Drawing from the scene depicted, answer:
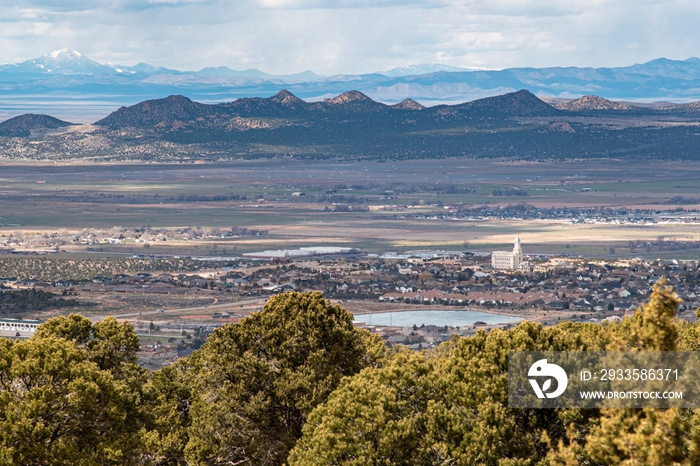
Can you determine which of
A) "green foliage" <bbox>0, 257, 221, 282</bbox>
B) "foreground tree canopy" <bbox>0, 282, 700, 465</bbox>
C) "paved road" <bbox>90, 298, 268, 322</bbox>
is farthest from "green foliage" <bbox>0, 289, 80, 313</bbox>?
"foreground tree canopy" <bbox>0, 282, 700, 465</bbox>

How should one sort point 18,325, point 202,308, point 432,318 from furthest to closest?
point 202,308 → point 432,318 → point 18,325

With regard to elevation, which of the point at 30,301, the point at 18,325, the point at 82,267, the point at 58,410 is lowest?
the point at 82,267

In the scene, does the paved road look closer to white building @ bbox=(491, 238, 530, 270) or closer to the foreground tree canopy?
white building @ bbox=(491, 238, 530, 270)

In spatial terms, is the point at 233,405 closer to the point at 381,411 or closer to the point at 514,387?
the point at 381,411

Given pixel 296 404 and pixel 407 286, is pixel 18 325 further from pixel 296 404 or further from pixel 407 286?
pixel 296 404

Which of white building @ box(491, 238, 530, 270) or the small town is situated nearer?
the small town

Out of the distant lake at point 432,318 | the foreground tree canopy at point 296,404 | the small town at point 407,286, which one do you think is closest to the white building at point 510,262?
the small town at point 407,286

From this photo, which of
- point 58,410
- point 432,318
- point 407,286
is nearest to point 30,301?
point 407,286
